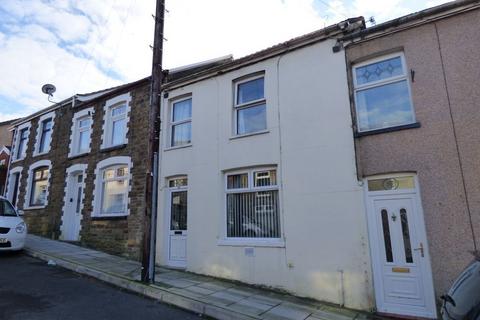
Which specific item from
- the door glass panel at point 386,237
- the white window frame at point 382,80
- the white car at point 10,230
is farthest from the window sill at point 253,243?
the white car at point 10,230

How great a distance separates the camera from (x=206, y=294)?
6605 mm

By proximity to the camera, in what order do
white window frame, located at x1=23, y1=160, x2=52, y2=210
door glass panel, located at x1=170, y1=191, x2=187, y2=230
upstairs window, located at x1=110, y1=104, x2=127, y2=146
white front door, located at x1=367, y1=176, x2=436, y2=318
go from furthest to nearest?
white window frame, located at x1=23, y1=160, x2=52, y2=210
upstairs window, located at x1=110, y1=104, x2=127, y2=146
door glass panel, located at x1=170, y1=191, x2=187, y2=230
white front door, located at x1=367, y1=176, x2=436, y2=318

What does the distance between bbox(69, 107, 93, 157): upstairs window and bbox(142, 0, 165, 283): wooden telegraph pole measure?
632 cm

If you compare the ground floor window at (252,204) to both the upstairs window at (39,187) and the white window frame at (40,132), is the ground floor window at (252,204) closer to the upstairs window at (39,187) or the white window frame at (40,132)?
the upstairs window at (39,187)

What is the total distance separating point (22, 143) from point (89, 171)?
757cm

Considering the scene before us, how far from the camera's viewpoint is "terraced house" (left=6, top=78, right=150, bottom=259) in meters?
10.6

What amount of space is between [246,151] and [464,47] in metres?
5.01

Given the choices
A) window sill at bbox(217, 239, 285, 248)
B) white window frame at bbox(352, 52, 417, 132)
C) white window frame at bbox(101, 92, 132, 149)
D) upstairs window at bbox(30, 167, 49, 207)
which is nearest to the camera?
white window frame at bbox(352, 52, 417, 132)

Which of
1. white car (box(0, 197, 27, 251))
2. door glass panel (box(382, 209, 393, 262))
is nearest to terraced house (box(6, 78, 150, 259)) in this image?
white car (box(0, 197, 27, 251))

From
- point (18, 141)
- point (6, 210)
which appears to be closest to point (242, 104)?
point (6, 210)

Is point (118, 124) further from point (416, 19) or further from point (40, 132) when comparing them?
point (416, 19)

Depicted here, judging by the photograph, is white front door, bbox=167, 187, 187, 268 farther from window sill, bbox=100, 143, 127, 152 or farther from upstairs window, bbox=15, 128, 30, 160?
upstairs window, bbox=15, 128, 30, 160

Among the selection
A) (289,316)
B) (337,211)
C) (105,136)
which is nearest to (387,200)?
(337,211)

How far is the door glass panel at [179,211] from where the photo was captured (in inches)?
368
